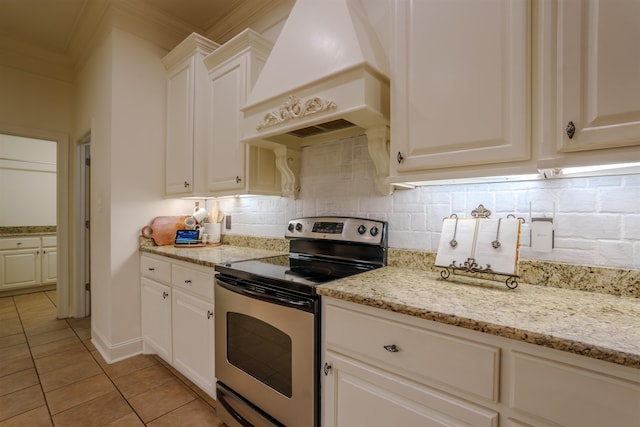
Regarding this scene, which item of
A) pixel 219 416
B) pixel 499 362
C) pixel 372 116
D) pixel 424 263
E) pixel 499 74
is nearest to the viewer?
pixel 499 362

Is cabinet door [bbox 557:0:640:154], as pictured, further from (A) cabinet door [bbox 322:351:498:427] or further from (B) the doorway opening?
(B) the doorway opening

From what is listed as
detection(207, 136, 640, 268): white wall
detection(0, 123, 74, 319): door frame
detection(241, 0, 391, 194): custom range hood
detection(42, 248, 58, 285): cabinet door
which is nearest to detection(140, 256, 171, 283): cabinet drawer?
detection(207, 136, 640, 268): white wall

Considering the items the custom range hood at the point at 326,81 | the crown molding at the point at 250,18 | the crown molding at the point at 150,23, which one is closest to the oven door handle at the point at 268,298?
the custom range hood at the point at 326,81

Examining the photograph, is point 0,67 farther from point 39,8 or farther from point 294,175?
point 294,175

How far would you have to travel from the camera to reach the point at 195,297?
1.83m

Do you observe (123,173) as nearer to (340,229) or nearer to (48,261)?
(340,229)

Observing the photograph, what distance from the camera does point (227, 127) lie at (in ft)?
6.89

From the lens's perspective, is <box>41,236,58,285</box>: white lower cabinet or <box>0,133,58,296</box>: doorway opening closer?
<box>0,133,58,296</box>: doorway opening

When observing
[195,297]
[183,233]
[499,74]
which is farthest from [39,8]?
[499,74]

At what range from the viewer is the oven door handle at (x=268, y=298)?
1.20m

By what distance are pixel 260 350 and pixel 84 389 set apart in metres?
1.46

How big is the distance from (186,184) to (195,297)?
97 centimetres

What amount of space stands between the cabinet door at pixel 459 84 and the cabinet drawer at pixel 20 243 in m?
5.47

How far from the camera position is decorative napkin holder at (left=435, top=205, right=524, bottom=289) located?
114cm
